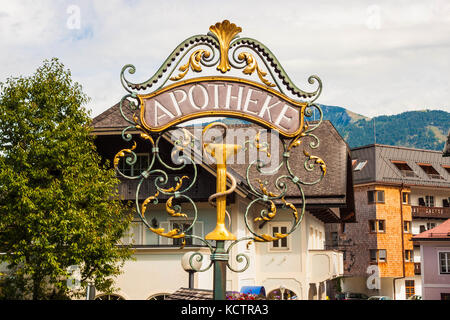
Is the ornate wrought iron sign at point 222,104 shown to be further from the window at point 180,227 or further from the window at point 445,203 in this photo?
the window at point 445,203

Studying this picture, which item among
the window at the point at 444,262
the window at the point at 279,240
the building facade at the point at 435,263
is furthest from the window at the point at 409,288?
the window at the point at 279,240

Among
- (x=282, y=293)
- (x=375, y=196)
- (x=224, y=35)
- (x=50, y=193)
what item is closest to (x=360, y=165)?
(x=375, y=196)

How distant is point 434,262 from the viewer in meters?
42.2

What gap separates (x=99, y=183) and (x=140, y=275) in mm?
5972

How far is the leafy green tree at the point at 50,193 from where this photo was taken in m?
21.1

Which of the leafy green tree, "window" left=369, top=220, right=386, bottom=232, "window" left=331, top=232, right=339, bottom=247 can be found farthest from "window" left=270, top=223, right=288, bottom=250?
"window" left=331, top=232, right=339, bottom=247

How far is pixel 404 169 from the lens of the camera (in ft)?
224

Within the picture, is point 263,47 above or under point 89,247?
above

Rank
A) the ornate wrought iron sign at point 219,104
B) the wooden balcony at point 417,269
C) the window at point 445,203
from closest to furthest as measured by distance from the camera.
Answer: the ornate wrought iron sign at point 219,104, the wooden balcony at point 417,269, the window at point 445,203

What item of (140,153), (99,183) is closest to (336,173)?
(140,153)

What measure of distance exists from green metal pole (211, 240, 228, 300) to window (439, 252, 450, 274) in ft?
122

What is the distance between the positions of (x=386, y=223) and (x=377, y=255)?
10.9 feet

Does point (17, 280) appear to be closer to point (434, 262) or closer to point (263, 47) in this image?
point (263, 47)
